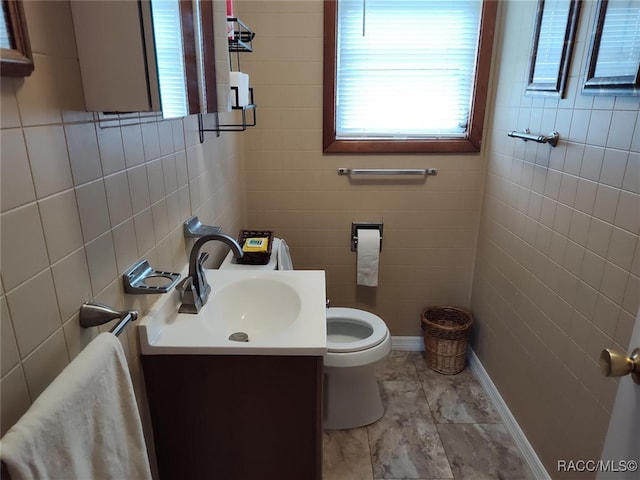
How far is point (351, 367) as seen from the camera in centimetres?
186

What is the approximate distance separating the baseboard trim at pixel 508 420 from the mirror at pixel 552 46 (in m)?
1.38

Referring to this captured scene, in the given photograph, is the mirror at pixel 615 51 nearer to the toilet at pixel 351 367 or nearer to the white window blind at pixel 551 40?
the white window blind at pixel 551 40

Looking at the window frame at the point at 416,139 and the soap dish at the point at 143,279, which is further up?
the window frame at the point at 416,139

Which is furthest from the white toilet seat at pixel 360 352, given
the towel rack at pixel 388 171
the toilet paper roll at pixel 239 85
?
the toilet paper roll at pixel 239 85

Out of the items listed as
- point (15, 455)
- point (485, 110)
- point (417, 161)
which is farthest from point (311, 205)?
point (15, 455)

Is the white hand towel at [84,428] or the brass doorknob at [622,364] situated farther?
the brass doorknob at [622,364]

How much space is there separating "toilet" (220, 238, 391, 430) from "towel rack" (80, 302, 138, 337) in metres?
0.85

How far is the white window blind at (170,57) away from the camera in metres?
0.88

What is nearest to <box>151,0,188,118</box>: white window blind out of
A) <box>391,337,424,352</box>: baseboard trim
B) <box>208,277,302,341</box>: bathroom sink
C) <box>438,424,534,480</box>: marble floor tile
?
<box>208,277,302,341</box>: bathroom sink

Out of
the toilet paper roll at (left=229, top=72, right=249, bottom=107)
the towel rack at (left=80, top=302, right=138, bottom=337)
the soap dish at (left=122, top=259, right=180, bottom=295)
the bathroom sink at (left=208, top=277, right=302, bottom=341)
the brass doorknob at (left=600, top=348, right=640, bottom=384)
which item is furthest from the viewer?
the toilet paper roll at (left=229, top=72, right=249, bottom=107)

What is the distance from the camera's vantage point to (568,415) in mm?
1518

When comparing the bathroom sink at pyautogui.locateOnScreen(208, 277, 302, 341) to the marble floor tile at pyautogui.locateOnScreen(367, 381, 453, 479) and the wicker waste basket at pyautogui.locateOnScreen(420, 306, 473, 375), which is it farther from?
the wicker waste basket at pyautogui.locateOnScreen(420, 306, 473, 375)

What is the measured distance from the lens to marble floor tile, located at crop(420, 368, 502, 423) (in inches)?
80.7

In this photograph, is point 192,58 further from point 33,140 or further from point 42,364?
point 42,364
